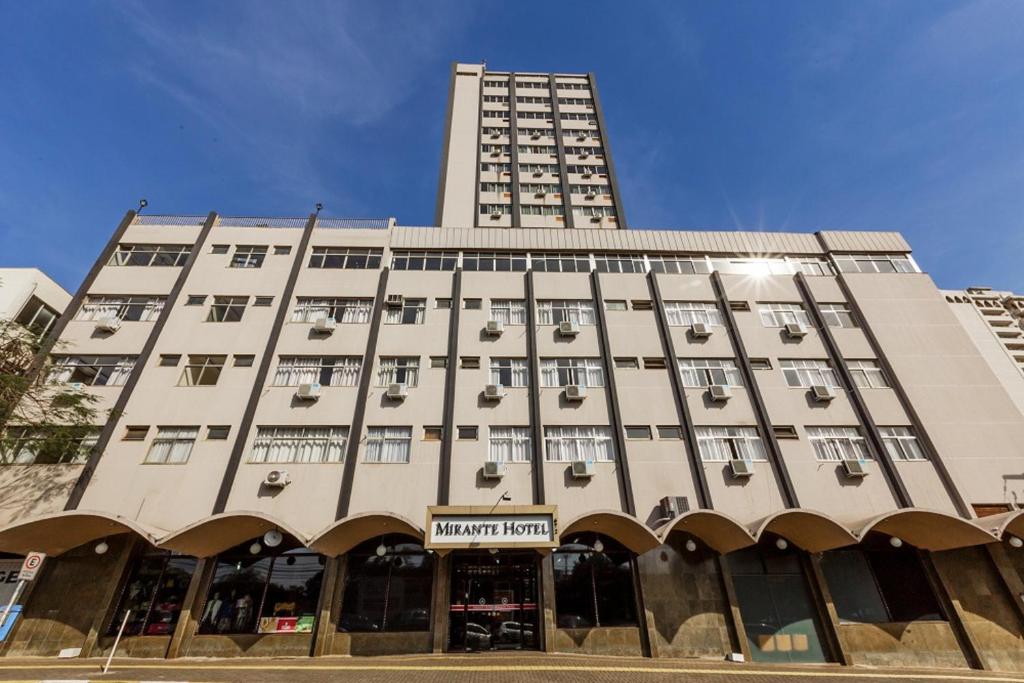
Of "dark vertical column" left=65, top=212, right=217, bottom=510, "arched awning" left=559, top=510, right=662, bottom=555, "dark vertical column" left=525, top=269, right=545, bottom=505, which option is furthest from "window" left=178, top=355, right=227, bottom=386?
"arched awning" left=559, top=510, right=662, bottom=555

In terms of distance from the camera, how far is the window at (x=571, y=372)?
67.6ft

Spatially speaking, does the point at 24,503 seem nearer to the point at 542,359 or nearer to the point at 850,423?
the point at 542,359

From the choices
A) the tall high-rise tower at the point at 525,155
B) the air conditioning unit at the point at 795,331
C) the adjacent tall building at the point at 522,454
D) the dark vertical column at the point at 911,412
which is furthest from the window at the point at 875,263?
the tall high-rise tower at the point at 525,155

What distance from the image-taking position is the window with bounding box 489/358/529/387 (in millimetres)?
20594

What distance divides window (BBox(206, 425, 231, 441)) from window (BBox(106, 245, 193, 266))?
1081 centimetres

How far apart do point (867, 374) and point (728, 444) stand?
8493 mm

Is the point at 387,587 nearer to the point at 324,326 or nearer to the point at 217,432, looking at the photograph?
the point at 217,432

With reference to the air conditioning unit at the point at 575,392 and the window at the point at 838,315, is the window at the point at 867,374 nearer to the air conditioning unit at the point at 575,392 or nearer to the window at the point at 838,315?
the window at the point at 838,315

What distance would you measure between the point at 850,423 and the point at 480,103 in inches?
1693

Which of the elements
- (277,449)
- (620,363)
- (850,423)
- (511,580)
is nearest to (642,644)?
(511,580)

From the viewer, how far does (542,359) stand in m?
21.3

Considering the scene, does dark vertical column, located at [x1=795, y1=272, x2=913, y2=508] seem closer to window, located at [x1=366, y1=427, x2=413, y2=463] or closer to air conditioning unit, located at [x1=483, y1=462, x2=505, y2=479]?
air conditioning unit, located at [x1=483, y1=462, x2=505, y2=479]

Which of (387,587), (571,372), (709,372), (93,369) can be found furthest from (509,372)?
(93,369)

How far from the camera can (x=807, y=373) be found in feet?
69.5
